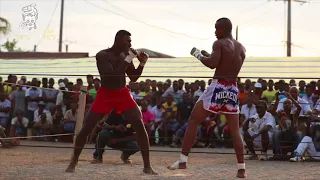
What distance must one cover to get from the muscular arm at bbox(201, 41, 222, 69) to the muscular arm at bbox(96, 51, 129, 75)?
1.31 m

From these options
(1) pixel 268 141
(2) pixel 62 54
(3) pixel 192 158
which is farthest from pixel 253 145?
(2) pixel 62 54

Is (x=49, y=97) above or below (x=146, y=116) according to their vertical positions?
above

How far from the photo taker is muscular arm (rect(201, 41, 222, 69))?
7.82 metres

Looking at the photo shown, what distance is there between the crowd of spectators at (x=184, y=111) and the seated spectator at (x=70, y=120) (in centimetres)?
2

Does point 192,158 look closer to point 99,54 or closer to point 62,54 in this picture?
point 99,54

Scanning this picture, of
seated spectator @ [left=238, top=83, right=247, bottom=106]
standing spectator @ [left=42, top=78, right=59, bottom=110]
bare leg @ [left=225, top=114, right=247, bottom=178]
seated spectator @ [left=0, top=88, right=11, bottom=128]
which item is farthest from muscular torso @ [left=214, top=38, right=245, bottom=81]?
seated spectator @ [left=0, top=88, right=11, bottom=128]

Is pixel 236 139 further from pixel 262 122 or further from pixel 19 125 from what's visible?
pixel 19 125

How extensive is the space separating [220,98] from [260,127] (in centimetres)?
488

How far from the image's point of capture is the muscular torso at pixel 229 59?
7.93 meters

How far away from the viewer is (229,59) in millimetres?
7969

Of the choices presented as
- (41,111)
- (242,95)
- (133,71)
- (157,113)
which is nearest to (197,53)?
(133,71)

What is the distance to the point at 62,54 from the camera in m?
30.1

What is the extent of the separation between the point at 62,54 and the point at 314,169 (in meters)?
21.4

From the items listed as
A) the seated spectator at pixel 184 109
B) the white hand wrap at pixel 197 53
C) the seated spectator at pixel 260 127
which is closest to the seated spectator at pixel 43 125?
the seated spectator at pixel 184 109
